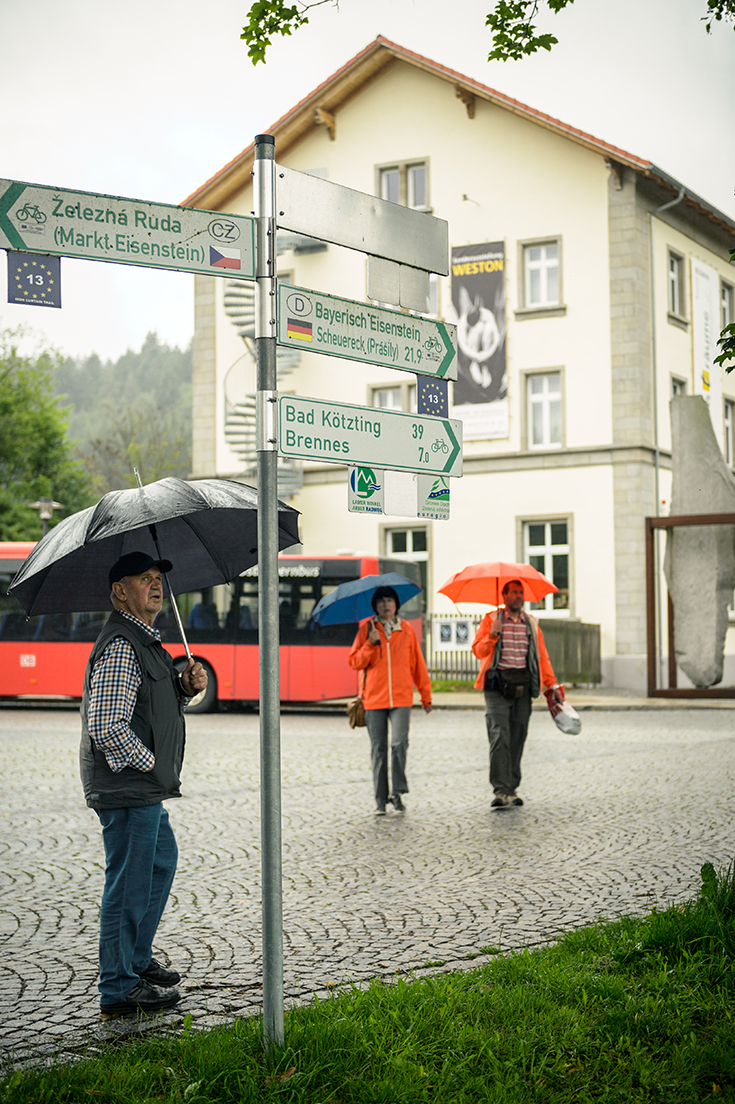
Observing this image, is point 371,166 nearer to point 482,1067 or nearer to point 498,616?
point 498,616

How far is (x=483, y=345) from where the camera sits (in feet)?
96.3

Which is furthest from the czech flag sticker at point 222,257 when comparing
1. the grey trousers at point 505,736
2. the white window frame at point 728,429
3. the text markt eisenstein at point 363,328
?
the white window frame at point 728,429

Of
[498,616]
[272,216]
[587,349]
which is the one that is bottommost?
[498,616]

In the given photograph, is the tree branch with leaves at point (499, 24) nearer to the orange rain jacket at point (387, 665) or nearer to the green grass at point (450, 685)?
the orange rain jacket at point (387, 665)

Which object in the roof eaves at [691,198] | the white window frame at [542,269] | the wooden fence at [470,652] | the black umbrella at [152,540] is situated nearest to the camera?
the black umbrella at [152,540]

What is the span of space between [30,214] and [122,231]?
30 centimetres

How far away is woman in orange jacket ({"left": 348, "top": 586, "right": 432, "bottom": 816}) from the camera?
9.79 m

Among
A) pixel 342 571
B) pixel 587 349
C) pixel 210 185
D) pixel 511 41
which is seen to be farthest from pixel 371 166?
pixel 511 41

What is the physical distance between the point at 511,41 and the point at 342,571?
15.9m

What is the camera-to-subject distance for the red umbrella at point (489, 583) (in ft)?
33.9

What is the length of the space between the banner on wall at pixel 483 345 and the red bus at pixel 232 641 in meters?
7.62

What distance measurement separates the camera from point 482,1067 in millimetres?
3764

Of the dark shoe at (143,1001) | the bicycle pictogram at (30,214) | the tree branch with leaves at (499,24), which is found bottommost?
the dark shoe at (143,1001)

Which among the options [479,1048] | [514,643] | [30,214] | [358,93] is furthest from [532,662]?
[358,93]
